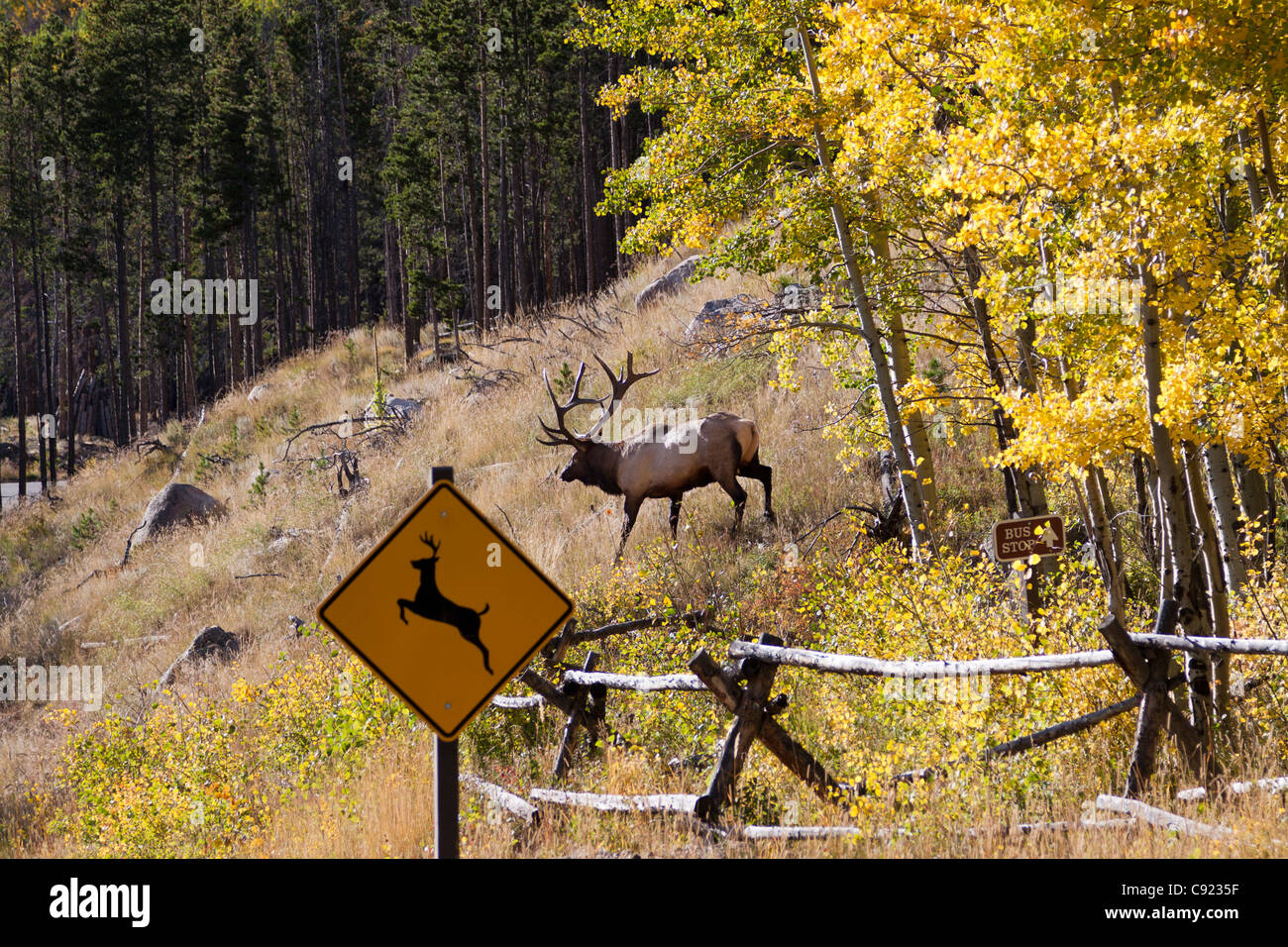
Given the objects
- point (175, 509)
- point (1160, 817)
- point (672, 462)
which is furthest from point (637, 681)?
point (175, 509)

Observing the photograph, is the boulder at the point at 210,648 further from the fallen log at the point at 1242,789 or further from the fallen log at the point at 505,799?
the fallen log at the point at 1242,789

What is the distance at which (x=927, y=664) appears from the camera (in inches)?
240

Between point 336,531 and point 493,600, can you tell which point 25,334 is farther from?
point 493,600

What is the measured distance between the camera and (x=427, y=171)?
4019cm

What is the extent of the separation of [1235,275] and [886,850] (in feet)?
22.6

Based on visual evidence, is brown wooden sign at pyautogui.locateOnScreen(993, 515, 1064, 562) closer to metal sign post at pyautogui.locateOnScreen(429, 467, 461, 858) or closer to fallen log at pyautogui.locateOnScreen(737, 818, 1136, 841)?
fallen log at pyautogui.locateOnScreen(737, 818, 1136, 841)

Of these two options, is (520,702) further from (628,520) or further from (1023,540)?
(628,520)

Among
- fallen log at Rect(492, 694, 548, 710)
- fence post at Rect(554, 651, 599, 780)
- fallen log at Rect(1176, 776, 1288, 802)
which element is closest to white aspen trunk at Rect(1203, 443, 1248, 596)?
fallen log at Rect(1176, 776, 1288, 802)

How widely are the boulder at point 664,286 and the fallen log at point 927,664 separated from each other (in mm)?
20420

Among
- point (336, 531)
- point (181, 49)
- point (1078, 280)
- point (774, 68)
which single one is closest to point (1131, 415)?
point (1078, 280)

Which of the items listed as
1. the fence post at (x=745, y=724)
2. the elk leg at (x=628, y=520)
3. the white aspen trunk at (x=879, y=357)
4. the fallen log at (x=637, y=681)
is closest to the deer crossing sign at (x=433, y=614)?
the fence post at (x=745, y=724)

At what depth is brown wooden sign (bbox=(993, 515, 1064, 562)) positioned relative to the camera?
26.2 feet

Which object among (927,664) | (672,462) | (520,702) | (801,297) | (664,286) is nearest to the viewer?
(927,664)

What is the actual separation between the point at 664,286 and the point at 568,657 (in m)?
16.7
